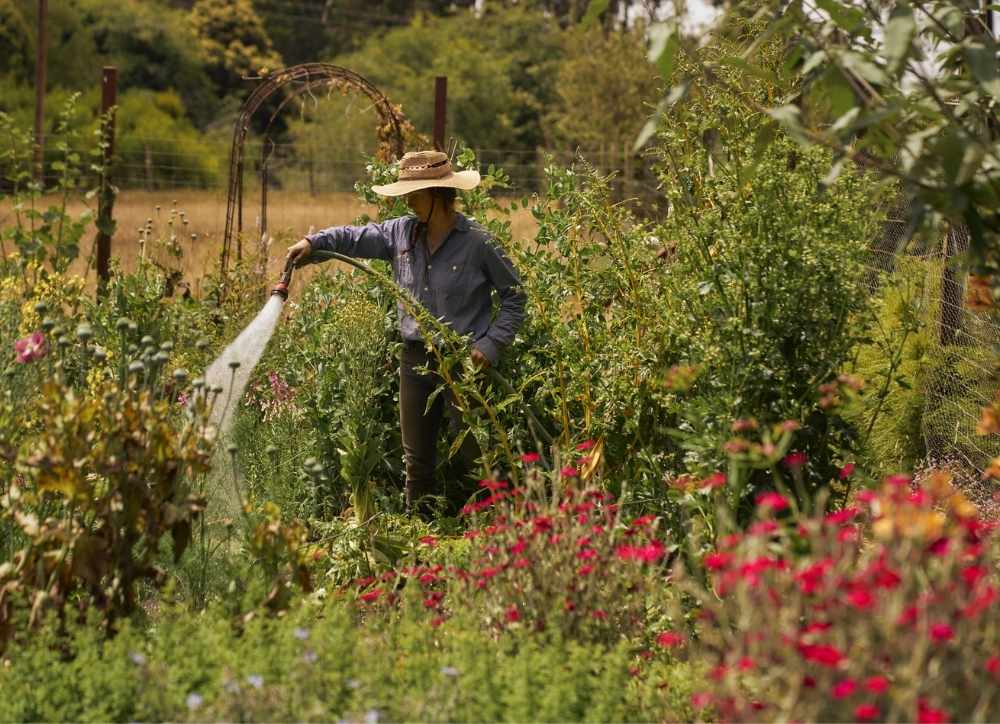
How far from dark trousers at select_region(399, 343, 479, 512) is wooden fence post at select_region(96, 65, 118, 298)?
267 cm

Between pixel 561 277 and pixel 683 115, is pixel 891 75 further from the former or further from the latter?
pixel 561 277

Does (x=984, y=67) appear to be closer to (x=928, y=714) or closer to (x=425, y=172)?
(x=928, y=714)

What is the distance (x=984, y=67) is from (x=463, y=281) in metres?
2.47

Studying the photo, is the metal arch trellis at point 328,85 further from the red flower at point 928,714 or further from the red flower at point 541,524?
the red flower at point 928,714

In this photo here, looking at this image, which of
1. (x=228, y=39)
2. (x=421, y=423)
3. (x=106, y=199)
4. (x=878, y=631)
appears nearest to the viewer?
(x=878, y=631)

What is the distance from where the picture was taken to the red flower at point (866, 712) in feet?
6.72

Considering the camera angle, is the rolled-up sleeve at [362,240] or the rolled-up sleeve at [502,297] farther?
the rolled-up sleeve at [362,240]

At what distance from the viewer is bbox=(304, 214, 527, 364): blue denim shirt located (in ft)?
15.6

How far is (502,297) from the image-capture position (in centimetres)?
479

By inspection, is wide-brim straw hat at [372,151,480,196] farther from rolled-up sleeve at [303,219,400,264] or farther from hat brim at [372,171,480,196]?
rolled-up sleeve at [303,219,400,264]

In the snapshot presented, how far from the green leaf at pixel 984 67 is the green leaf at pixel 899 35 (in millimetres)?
150

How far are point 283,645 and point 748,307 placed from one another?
5.67 feet

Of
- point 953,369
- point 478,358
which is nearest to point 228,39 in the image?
point 953,369

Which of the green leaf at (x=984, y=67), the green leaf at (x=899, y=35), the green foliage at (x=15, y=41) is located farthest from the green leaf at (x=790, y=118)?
the green foliage at (x=15, y=41)
